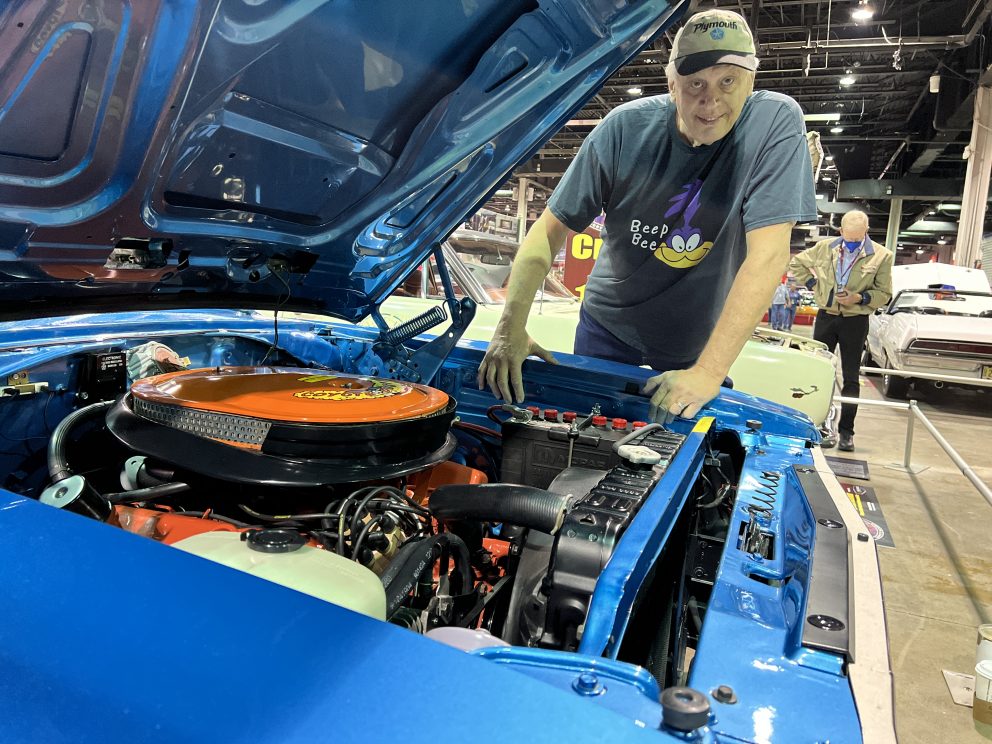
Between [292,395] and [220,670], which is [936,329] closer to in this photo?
[292,395]

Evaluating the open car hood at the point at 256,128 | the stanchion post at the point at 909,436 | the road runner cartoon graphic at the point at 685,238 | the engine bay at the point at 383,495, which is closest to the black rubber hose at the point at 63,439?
the engine bay at the point at 383,495

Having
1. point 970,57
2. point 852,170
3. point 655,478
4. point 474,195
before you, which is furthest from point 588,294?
point 852,170

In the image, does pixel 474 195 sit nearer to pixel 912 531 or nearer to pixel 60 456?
pixel 60 456

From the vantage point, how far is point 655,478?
3.74ft

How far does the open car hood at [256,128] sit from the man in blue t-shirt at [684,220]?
552mm

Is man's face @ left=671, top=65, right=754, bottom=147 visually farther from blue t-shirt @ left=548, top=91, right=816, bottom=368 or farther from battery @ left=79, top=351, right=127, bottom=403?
battery @ left=79, top=351, right=127, bottom=403

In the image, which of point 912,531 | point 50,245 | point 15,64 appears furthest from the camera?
point 912,531

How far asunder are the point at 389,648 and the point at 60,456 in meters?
0.93

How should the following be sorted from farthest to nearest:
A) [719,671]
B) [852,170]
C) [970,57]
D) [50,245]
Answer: [852,170]
[970,57]
[50,245]
[719,671]

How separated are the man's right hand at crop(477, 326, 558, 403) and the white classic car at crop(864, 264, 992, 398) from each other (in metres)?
4.96

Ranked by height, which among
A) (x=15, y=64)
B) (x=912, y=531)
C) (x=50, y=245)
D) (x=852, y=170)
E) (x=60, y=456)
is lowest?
(x=912, y=531)

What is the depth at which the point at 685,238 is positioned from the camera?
2.21 meters

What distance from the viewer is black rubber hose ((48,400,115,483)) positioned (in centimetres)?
110

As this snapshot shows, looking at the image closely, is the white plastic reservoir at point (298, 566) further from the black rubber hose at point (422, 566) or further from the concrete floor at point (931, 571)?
the concrete floor at point (931, 571)
